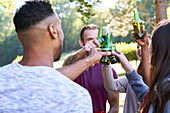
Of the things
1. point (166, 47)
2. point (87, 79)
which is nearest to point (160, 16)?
point (87, 79)

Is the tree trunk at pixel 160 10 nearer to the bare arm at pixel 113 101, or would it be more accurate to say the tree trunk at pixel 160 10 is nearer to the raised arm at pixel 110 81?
the bare arm at pixel 113 101

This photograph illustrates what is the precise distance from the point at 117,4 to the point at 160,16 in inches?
295

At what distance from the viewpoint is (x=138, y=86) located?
7.51 feet

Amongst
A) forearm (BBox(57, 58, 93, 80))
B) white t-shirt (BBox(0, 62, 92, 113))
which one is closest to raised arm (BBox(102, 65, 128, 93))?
forearm (BBox(57, 58, 93, 80))

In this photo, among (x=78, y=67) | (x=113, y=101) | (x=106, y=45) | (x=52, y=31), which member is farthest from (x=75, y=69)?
(x=113, y=101)

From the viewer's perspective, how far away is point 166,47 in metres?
1.76

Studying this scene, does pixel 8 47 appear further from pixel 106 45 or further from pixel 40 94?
pixel 40 94

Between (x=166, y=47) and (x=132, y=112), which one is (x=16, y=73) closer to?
(x=166, y=47)

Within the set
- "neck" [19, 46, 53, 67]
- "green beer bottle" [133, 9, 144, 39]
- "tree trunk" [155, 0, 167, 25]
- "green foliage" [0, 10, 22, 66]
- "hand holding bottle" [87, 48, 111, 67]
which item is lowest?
"green foliage" [0, 10, 22, 66]

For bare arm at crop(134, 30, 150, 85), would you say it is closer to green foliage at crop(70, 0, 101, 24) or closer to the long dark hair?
the long dark hair

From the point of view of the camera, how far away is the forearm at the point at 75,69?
210 cm

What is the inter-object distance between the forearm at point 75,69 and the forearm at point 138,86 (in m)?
0.44

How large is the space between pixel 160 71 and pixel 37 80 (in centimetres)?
90

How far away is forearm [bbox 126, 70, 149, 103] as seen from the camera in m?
2.23
